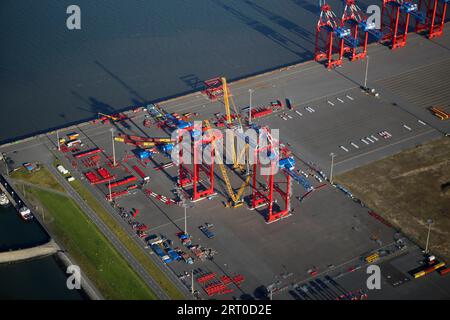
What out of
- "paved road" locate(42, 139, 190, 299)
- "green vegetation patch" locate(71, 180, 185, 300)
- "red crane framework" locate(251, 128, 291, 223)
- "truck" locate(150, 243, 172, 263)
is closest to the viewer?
"green vegetation patch" locate(71, 180, 185, 300)

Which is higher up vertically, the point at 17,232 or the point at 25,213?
the point at 25,213

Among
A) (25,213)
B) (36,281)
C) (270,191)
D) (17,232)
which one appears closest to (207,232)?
(270,191)

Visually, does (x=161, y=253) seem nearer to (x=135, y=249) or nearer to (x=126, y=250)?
(x=135, y=249)

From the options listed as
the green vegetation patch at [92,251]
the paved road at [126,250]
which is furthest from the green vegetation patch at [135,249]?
the green vegetation patch at [92,251]

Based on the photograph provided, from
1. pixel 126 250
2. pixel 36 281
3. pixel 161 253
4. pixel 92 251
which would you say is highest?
pixel 161 253

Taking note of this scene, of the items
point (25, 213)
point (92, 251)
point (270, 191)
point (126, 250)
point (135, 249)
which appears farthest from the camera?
point (25, 213)

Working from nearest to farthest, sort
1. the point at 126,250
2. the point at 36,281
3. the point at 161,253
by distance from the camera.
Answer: the point at 36,281 < the point at 161,253 < the point at 126,250

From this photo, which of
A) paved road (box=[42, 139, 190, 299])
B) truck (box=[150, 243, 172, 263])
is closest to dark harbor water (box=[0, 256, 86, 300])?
paved road (box=[42, 139, 190, 299])

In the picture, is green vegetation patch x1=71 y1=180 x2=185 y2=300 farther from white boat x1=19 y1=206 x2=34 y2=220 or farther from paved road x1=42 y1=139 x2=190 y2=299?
white boat x1=19 y1=206 x2=34 y2=220

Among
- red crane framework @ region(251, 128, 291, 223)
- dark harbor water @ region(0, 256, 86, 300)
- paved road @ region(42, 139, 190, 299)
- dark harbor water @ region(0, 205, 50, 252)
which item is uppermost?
red crane framework @ region(251, 128, 291, 223)
